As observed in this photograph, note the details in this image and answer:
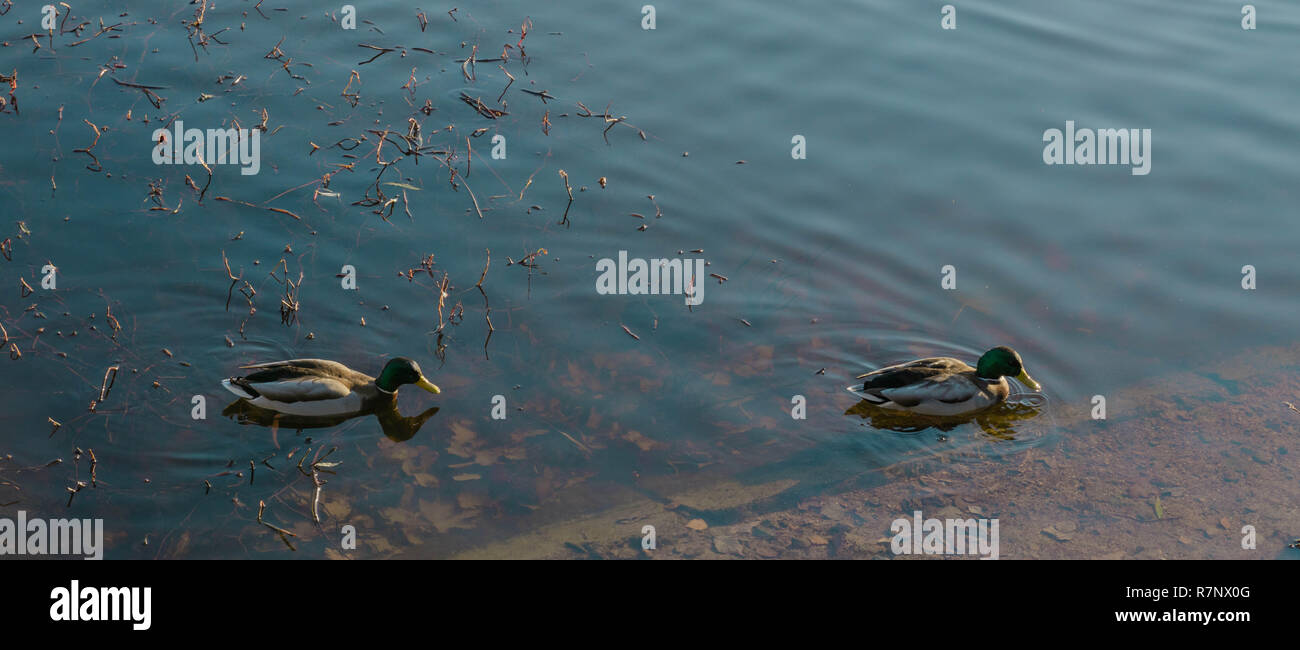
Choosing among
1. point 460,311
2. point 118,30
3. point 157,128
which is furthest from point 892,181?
point 118,30

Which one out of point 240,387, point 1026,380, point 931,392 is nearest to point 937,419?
point 931,392

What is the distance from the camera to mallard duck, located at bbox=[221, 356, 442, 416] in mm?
8430

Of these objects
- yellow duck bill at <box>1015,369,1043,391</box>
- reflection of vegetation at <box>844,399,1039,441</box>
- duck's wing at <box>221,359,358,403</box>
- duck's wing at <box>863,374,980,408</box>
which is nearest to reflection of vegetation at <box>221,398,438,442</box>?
duck's wing at <box>221,359,358,403</box>

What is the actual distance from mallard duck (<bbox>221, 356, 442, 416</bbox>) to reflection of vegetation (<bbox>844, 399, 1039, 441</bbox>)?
3.42 metres

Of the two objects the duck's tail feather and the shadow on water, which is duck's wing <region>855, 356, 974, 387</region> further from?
the duck's tail feather

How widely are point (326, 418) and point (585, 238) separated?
10.3 feet

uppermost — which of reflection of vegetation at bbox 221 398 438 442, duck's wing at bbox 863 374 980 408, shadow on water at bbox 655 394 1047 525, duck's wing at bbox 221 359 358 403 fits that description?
duck's wing at bbox 221 359 358 403

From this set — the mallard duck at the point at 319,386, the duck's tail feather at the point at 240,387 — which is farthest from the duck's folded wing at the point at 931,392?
the duck's tail feather at the point at 240,387

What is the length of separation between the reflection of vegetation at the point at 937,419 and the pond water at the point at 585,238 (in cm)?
7

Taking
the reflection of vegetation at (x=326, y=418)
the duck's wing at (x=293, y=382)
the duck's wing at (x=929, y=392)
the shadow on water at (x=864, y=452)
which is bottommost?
the shadow on water at (x=864, y=452)

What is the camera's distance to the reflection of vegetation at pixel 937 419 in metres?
9.05

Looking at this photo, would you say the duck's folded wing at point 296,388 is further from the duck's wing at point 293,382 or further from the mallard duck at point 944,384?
the mallard duck at point 944,384
